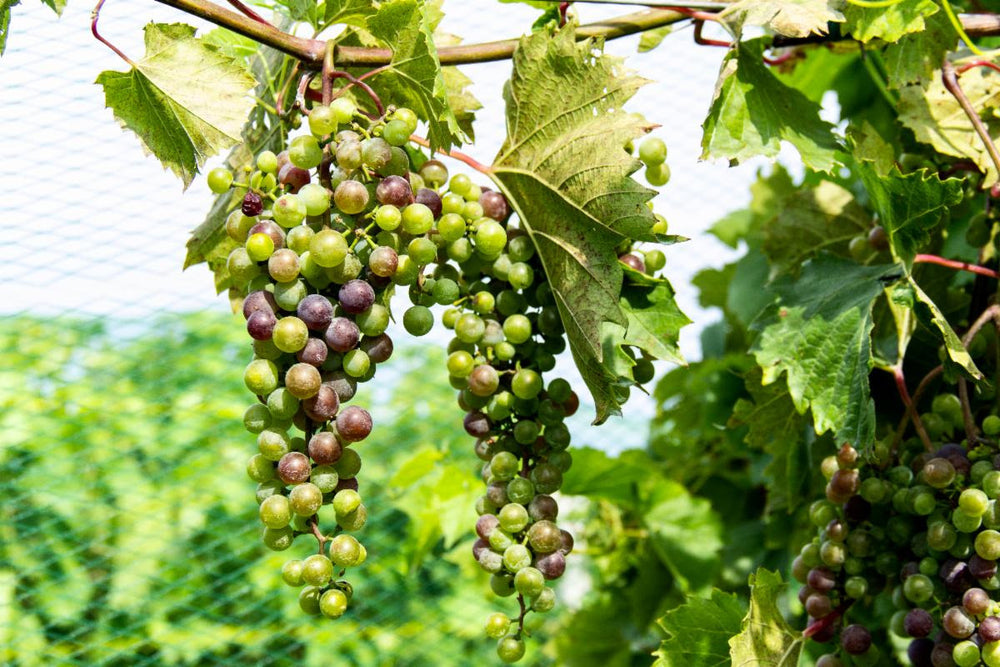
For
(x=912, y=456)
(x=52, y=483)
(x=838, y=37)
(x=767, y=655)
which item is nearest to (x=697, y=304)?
(x=838, y=37)

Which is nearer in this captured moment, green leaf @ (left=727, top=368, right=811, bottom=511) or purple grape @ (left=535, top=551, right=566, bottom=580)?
purple grape @ (left=535, top=551, right=566, bottom=580)

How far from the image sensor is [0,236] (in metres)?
1.64

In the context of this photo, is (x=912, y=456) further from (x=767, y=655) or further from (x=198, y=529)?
(x=198, y=529)

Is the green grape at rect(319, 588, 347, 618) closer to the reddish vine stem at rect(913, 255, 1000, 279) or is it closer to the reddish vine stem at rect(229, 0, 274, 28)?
the reddish vine stem at rect(229, 0, 274, 28)

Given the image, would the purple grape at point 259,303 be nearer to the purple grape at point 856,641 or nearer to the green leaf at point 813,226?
the purple grape at point 856,641

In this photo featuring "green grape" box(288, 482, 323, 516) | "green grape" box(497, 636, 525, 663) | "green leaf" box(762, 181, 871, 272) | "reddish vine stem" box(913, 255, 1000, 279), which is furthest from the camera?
"green leaf" box(762, 181, 871, 272)

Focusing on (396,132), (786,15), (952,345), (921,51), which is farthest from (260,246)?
(921,51)

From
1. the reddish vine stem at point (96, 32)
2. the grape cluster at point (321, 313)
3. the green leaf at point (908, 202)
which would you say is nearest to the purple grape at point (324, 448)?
the grape cluster at point (321, 313)

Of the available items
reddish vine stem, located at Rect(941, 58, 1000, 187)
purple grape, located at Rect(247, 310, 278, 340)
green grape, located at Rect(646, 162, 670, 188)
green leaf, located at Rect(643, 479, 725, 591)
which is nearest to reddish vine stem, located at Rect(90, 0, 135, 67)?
purple grape, located at Rect(247, 310, 278, 340)

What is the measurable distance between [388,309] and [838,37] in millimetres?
685

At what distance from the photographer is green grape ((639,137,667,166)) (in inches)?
36.5

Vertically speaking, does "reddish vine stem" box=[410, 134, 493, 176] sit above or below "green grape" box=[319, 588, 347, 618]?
above

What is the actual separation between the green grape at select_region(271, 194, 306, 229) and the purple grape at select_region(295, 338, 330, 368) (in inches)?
3.5

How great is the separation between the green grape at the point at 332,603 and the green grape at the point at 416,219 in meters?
0.27
